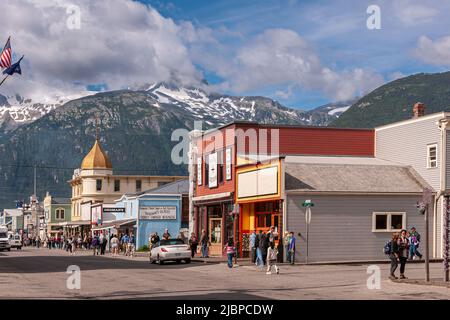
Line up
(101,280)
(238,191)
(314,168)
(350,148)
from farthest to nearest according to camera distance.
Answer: (350,148) < (238,191) < (314,168) < (101,280)

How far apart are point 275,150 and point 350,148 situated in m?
5.04

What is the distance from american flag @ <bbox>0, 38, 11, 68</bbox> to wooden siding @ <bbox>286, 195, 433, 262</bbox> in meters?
14.8

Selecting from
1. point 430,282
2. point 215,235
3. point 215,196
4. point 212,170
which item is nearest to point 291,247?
point 215,196

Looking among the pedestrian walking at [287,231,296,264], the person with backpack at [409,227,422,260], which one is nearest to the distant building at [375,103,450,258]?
the person with backpack at [409,227,422,260]

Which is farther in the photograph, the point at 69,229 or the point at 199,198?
the point at 69,229

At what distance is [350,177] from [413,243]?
5504 mm

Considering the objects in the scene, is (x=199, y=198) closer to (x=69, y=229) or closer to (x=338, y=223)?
(x=338, y=223)

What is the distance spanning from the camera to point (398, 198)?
40656mm

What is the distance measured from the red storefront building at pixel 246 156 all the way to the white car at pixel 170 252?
4.28 m

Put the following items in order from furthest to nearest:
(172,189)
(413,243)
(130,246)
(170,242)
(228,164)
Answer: (172,189)
(130,246)
(228,164)
(170,242)
(413,243)

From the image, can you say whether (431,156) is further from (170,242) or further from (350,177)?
(170,242)

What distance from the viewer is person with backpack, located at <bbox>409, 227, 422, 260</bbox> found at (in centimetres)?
3744

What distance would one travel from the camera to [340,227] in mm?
39375
